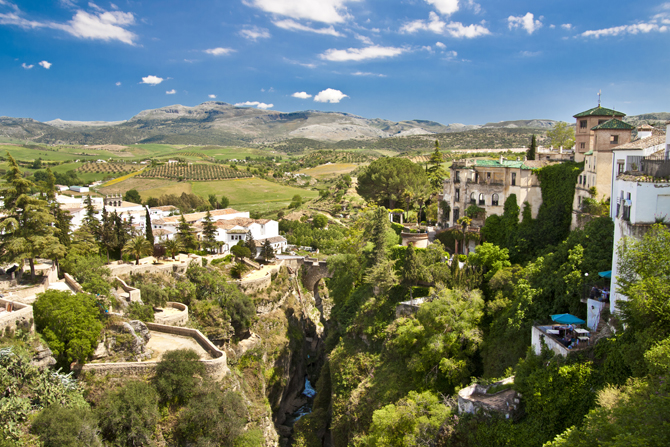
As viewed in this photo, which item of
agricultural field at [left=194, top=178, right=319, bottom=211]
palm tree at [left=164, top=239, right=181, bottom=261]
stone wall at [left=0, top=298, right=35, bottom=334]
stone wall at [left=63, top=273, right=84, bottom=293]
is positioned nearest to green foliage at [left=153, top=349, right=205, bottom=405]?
stone wall at [left=0, top=298, right=35, bottom=334]

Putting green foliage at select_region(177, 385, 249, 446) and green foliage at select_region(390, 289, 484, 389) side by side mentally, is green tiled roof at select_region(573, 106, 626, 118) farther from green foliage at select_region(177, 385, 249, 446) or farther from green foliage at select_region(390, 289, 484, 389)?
green foliage at select_region(177, 385, 249, 446)

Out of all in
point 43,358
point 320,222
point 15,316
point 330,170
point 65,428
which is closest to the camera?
point 65,428

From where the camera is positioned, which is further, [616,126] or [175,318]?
[175,318]

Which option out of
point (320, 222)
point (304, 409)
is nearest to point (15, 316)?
point (304, 409)

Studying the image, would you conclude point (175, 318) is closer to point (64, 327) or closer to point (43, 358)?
point (64, 327)

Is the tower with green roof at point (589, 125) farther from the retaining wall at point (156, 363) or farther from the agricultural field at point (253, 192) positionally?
the agricultural field at point (253, 192)

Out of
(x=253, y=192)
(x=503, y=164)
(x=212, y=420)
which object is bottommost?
(x=212, y=420)

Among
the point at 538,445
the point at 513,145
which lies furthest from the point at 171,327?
the point at 513,145

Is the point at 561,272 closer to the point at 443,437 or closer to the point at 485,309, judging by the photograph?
the point at 485,309

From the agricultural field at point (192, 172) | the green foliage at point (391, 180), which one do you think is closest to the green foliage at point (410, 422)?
the green foliage at point (391, 180)

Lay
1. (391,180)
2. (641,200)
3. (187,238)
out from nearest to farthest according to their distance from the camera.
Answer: (641,200) → (187,238) → (391,180)
